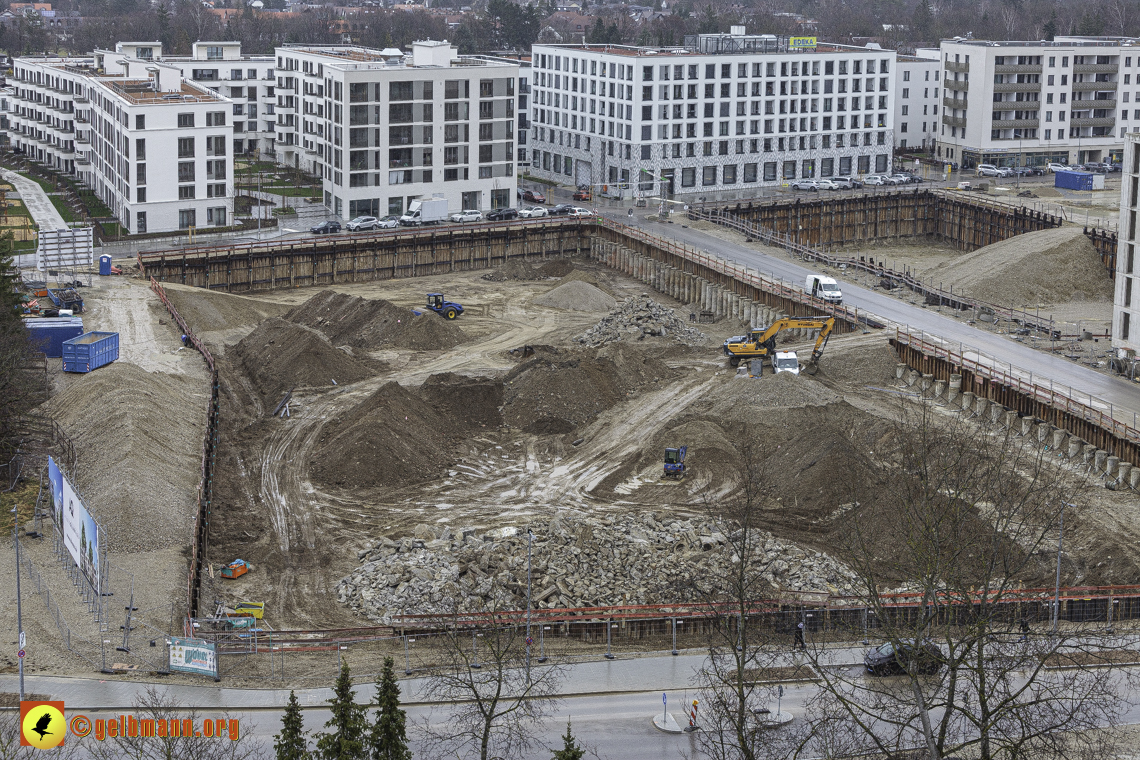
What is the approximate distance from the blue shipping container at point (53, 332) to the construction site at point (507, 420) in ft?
12.8

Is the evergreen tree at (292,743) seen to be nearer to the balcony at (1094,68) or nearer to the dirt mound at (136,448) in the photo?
the dirt mound at (136,448)

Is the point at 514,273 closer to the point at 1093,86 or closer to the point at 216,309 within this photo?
the point at 216,309

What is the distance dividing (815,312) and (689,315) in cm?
1093

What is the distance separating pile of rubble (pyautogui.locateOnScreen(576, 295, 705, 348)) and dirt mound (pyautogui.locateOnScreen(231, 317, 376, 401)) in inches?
580

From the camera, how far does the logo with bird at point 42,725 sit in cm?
3825

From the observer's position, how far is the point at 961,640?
36656 mm

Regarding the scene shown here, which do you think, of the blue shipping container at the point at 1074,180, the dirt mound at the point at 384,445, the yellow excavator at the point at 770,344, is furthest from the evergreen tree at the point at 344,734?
the blue shipping container at the point at 1074,180

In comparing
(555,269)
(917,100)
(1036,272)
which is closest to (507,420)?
(555,269)

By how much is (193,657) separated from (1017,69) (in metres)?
132

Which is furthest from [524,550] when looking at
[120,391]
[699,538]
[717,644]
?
[120,391]

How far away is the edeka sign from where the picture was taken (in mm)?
45875

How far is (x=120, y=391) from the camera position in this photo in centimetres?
7075

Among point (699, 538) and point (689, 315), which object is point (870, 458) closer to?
point (699, 538)

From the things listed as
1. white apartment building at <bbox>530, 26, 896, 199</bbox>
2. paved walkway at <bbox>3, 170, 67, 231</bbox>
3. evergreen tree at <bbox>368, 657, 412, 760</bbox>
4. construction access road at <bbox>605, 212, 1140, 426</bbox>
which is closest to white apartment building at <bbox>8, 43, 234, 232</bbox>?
Result: paved walkway at <bbox>3, 170, 67, 231</bbox>
